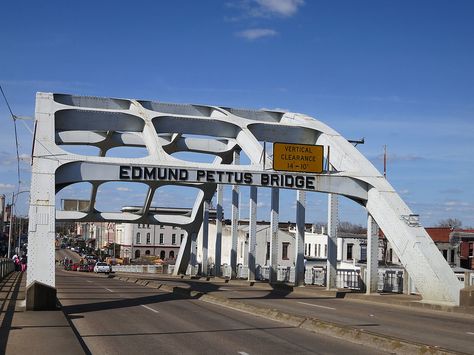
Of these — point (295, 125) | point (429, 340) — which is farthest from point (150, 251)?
point (429, 340)

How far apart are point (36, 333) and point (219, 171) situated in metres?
14.8

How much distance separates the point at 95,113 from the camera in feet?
108

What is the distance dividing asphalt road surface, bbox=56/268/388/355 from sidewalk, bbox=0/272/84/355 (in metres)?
0.41

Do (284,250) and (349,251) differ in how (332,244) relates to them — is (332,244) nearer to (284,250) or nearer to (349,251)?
(284,250)

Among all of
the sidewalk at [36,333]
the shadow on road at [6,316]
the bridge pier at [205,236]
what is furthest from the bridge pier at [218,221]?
the sidewalk at [36,333]

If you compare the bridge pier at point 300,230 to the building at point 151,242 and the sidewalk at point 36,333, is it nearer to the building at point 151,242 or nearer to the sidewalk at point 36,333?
the sidewalk at point 36,333

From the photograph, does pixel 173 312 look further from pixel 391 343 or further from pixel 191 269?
pixel 191 269

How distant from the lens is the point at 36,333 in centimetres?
1390

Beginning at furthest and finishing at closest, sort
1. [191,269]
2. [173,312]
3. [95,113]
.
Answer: [191,269] → [95,113] → [173,312]

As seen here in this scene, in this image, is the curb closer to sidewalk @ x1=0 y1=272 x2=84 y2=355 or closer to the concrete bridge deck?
the concrete bridge deck

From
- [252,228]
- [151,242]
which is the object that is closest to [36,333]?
[252,228]

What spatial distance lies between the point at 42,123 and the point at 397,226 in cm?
1546

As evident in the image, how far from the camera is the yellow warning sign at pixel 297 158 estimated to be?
29.2 m

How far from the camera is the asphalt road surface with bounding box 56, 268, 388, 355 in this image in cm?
1259
